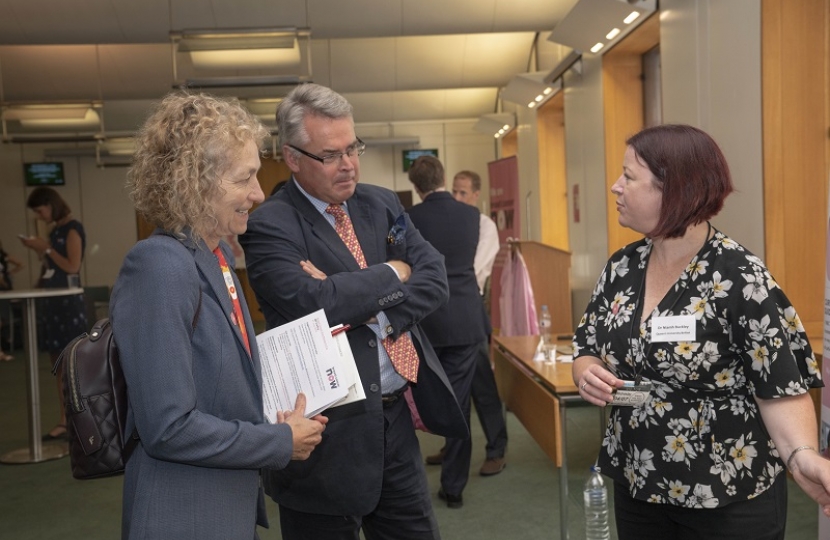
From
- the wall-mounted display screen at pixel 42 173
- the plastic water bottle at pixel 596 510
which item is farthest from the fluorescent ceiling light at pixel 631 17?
the wall-mounted display screen at pixel 42 173

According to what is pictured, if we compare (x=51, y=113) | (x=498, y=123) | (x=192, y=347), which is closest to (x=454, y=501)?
(x=192, y=347)

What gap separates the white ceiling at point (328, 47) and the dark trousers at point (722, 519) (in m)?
2.68

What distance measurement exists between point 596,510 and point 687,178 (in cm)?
222

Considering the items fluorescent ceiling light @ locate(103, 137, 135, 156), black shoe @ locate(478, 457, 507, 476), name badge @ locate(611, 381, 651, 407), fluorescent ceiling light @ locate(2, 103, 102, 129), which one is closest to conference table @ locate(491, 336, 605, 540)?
black shoe @ locate(478, 457, 507, 476)

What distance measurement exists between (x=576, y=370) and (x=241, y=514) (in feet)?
2.99

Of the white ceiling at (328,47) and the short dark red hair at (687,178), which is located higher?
the white ceiling at (328,47)

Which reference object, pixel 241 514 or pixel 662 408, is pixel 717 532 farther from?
pixel 241 514

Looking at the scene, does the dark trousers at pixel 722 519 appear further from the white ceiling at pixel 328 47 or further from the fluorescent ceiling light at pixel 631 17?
the fluorescent ceiling light at pixel 631 17

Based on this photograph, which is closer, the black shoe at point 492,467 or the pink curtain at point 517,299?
the black shoe at point 492,467

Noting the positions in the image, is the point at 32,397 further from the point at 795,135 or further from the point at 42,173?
the point at 42,173

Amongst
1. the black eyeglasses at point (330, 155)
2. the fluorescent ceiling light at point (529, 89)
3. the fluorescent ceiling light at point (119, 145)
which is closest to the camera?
the black eyeglasses at point (330, 155)

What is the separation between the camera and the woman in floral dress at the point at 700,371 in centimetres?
170

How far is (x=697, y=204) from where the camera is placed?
1.78 metres

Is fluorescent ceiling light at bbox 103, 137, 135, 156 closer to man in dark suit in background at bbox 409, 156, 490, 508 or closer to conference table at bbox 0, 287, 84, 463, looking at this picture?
conference table at bbox 0, 287, 84, 463
